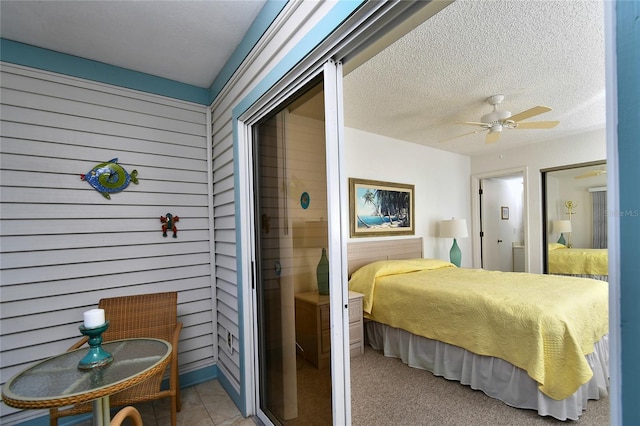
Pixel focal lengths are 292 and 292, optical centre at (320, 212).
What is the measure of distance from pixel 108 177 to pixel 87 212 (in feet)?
0.99

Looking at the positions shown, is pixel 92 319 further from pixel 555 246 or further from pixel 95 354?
pixel 555 246

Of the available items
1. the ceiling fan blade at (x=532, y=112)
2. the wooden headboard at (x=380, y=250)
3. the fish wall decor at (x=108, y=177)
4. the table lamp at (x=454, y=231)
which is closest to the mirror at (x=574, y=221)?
the table lamp at (x=454, y=231)

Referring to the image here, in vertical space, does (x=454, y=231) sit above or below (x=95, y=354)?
above

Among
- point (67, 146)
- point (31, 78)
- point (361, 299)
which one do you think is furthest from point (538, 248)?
point (31, 78)

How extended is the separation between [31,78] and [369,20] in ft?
7.96

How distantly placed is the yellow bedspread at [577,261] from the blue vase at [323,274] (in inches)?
176

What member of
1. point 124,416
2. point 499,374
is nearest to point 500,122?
point 499,374

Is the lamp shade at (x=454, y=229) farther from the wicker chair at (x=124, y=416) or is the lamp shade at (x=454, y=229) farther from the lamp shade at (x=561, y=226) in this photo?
the wicker chair at (x=124, y=416)

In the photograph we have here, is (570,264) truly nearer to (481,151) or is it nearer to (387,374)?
(481,151)

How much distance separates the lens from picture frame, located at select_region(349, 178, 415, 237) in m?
3.77

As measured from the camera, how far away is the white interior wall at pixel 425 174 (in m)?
3.97

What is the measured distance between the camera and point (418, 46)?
212cm

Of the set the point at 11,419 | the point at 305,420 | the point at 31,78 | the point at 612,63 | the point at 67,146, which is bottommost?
the point at 11,419

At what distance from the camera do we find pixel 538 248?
4.70 m
